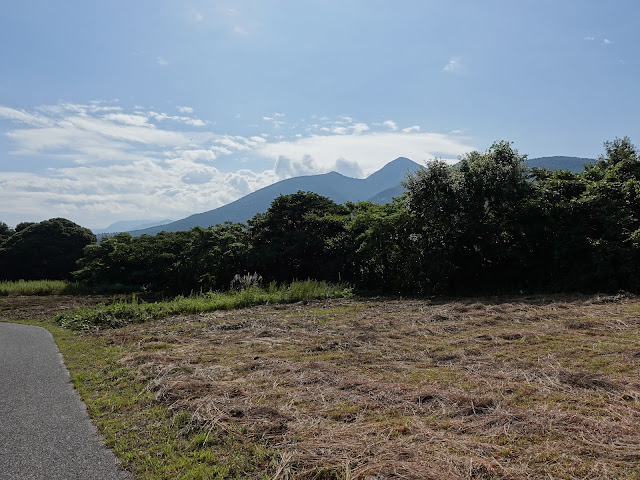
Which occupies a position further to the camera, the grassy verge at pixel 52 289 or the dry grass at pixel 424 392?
the grassy verge at pixel 52 289

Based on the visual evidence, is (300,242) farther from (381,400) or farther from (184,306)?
(381,400)

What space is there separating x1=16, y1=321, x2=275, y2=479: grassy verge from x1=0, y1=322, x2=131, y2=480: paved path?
0.12 meters

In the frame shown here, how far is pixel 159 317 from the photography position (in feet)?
35.1

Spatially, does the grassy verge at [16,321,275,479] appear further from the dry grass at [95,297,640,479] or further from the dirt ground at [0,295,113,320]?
the dirt ground at [0,295,113,320]

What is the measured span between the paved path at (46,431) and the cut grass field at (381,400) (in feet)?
0.56

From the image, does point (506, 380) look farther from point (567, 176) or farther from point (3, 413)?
point (567, 176)

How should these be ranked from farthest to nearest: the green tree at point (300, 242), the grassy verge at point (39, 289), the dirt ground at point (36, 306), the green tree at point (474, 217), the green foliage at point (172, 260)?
1. the grassy verge at point (39, 289)
2. the green foliage at point (172, 260)
3. the green tree at point (300, 242)
4. the dirt ground at point (36, 306)
5. the green tree at point (474, 217)

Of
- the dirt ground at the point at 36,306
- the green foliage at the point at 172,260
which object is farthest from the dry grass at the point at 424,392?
the green foliage at the point at 172,260

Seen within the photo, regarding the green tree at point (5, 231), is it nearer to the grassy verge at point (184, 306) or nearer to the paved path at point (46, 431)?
the grassy verge at point (184, 306)

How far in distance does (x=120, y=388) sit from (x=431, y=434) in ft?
11.8

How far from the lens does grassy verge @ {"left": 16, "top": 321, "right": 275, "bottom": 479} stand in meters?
2.77

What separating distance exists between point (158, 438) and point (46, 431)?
1.09m

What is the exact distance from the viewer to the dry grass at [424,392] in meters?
2.65

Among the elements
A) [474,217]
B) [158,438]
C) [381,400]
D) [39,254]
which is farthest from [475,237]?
[39,254]
